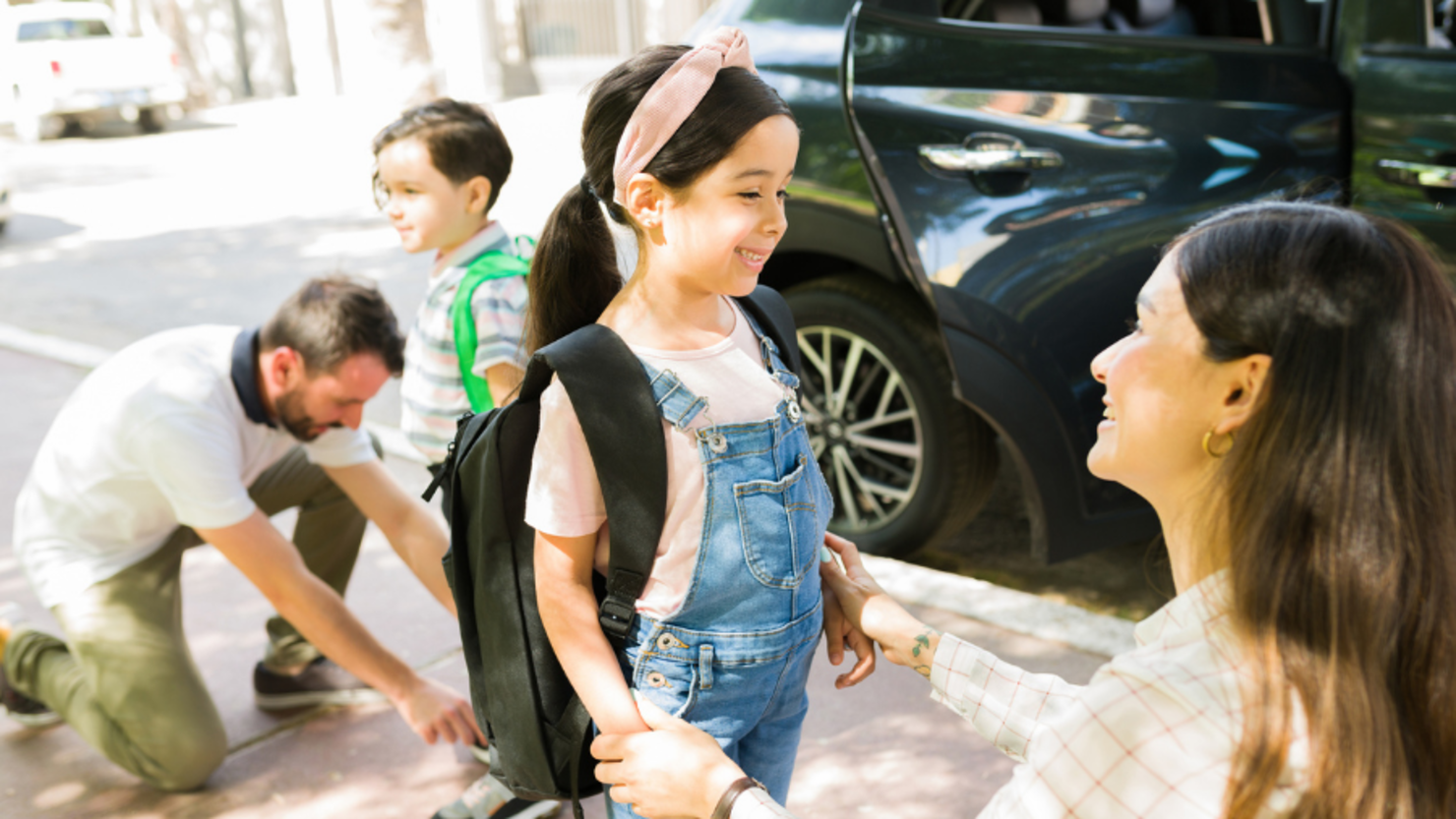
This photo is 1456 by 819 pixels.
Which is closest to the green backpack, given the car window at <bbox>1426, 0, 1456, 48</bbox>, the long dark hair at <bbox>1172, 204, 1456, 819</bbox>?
the long dark hair at <bbox>1172, 204, 1456, 819</bbox>

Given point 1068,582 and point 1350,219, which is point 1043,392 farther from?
point 1350,219

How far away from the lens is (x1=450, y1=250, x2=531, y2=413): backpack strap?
105 inches

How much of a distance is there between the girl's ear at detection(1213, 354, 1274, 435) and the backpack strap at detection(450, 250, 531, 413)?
1.70m

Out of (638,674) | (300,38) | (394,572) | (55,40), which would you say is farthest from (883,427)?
(300,38)

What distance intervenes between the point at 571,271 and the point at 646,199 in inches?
9.6

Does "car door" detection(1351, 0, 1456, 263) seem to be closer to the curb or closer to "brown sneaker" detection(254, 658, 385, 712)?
the curb

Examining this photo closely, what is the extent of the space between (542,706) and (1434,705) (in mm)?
1112

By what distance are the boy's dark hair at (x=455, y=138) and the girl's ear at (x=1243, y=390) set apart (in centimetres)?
204

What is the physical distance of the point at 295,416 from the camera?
307 centimetres

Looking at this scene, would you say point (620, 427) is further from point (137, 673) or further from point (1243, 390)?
point (137, 673)

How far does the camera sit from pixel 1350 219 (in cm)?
125

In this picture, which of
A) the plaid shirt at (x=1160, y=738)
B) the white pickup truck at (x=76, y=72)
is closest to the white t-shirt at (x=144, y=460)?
the plaid shirt at (x=1160, y=738)

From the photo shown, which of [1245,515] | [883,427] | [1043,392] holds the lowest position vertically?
[883,427]

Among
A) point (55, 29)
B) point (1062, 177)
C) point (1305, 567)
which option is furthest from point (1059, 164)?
point (55, 29)
